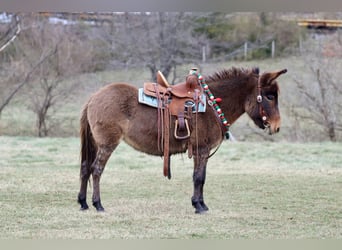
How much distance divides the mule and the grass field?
1.53 feet

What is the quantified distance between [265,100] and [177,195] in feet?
5.98

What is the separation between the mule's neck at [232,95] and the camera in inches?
259

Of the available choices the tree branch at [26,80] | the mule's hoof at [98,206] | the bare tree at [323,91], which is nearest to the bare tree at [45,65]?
the tree branch at [26,80]

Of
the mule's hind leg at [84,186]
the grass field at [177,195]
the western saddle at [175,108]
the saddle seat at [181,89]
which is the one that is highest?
the saddle seat at [181,89]

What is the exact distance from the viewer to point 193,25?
15.7m

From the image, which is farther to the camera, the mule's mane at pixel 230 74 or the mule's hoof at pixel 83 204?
the mule's mane at pixel 230 74

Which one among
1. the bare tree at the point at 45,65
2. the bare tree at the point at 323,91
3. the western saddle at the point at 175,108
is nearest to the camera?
the western saddle at the point at 175,108

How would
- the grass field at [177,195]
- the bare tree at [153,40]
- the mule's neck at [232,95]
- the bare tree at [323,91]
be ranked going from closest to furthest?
the grass field at [177,195] → the mule's neck at [232,95] → the bare tree at [323,91] → the bare tree at [153,40]

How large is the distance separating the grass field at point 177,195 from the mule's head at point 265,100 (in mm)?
987

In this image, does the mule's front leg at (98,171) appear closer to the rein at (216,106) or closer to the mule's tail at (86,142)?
the mule's tail at (86,142)

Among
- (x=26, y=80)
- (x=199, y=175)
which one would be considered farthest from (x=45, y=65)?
(x=199, y=175)

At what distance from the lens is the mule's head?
6480 mm

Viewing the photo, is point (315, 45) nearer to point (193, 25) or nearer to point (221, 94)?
point (193, 25)

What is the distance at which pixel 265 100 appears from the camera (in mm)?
6496
